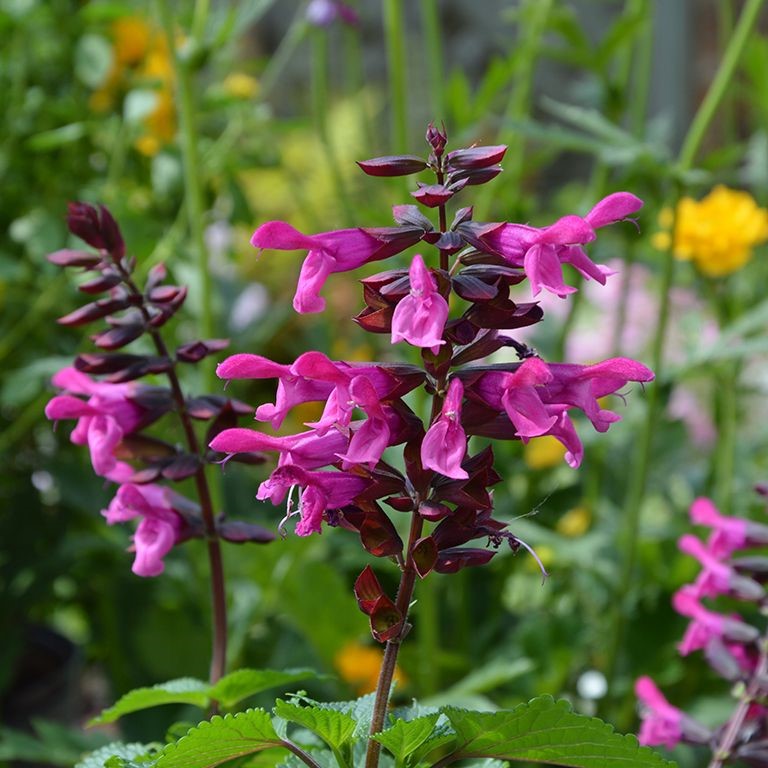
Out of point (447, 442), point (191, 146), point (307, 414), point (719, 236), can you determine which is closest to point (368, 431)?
point (447, 442)

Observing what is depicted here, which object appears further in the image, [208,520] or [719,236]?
[719,236]

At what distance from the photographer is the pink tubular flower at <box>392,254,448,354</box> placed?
538 mm

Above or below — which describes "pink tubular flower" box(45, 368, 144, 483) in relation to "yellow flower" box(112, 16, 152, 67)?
below

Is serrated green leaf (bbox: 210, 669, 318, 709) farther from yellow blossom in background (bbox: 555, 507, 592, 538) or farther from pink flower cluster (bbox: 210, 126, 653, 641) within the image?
yellow blossom in background (bbox: 555, 507, 592, 538)

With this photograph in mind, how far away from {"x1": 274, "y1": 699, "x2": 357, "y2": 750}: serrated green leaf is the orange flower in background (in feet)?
3.97

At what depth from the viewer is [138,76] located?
1722 millimetres

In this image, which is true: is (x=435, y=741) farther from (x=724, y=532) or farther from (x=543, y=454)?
(x=543, y=454)

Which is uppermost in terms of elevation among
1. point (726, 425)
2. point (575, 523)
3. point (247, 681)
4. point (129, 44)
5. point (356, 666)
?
point (129, 44)

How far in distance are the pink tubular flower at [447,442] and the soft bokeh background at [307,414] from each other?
561 mm

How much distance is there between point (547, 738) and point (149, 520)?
0.31 metres

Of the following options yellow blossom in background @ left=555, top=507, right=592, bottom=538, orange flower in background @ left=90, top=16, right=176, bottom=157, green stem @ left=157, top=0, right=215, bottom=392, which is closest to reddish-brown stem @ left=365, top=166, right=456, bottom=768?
green stem @ left=157, top=0, right=215, bottom=392

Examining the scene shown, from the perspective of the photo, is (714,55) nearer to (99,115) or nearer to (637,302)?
(637,302)

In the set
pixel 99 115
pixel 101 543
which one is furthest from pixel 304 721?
pixel 99 115

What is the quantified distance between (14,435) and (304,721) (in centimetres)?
107
